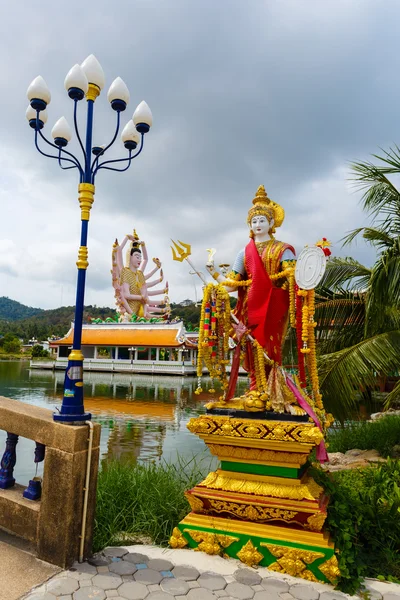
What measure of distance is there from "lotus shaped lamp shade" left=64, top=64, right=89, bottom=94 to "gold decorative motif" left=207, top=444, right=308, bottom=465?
3.25 meters

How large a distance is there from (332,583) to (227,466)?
→ 1134mm

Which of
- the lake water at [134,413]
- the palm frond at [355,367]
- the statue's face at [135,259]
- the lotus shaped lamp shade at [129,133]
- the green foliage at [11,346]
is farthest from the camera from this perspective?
the green foliage at [11,346]

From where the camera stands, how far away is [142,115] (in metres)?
3.98

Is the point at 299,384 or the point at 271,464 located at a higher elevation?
the point at 299,384

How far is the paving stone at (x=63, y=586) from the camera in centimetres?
272

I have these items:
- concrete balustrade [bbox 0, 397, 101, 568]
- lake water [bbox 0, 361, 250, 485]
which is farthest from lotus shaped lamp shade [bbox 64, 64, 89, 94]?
lake water [bbox 0, 361, 250, 485]

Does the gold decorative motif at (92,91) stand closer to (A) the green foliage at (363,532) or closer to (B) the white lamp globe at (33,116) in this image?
(B) the white lamp globe at (33,116)

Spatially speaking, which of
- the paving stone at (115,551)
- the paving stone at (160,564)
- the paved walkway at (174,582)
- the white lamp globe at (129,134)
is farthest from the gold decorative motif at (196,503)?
the white lamp globe at (129,134)

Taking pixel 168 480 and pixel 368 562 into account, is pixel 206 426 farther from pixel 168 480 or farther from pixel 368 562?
A: pixel 368 562

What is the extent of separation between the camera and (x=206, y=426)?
3.77 meters

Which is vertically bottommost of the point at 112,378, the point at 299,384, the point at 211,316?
the point at 112,378

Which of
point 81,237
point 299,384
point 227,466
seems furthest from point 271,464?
point 81,237

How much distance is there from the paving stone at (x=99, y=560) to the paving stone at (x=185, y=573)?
1.62 ft

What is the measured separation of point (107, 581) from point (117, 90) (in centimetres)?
383
